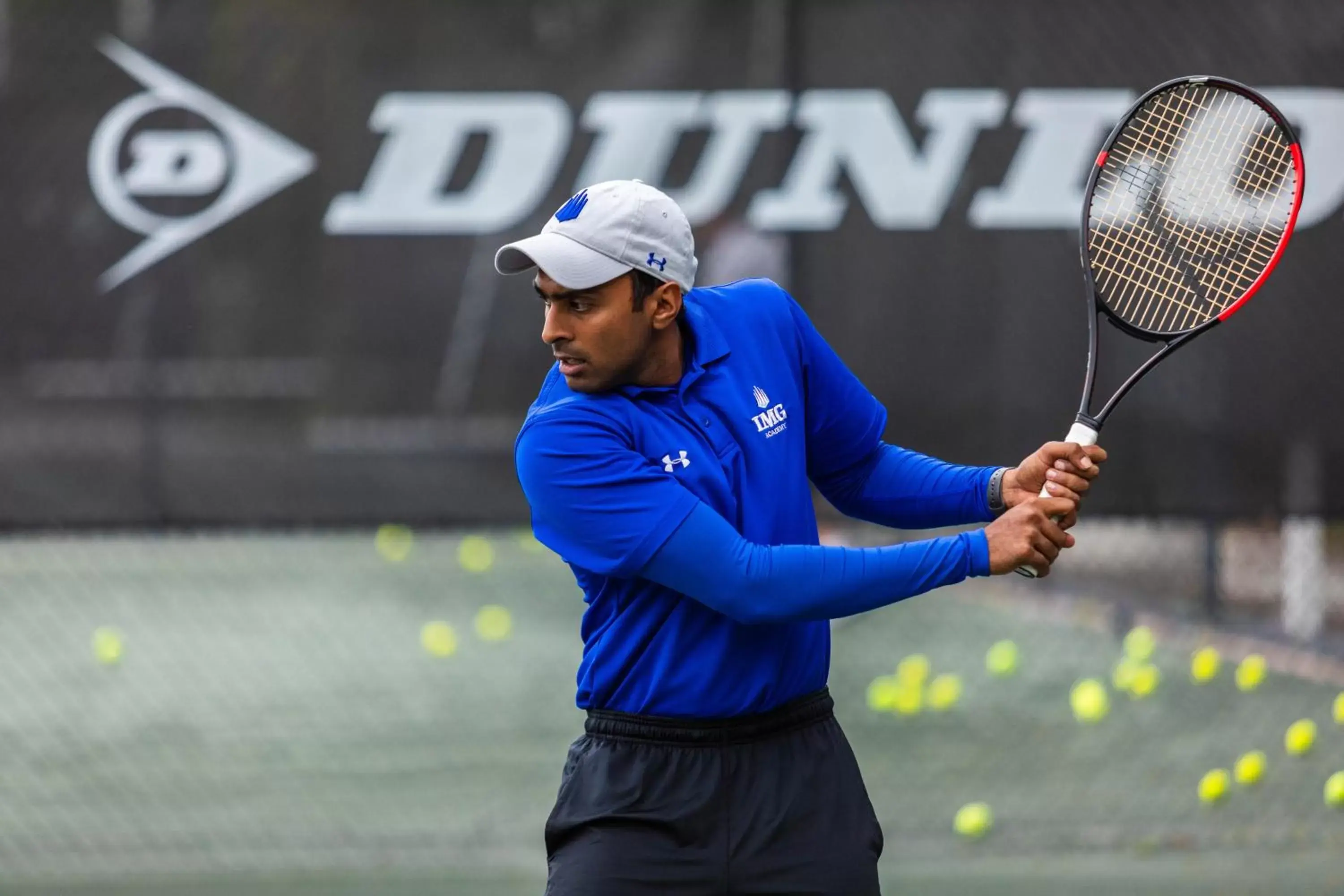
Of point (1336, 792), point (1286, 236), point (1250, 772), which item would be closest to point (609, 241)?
point (1286, 236)

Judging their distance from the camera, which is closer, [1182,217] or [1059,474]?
[1059,474]

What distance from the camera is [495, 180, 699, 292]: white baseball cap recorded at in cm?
209

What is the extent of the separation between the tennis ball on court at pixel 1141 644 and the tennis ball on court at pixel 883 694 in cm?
101

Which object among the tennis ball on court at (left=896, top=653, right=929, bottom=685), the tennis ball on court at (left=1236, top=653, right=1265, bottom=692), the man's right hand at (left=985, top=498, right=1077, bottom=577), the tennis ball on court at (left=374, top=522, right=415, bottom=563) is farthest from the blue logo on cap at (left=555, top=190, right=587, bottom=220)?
the tennis ball on court at (left=374, top=522, right=415, bottom=563)

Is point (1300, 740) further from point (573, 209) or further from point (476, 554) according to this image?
point (476, 554)

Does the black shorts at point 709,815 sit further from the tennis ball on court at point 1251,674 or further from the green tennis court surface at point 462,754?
the tennis ball on court at point 1251,674

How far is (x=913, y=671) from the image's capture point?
590 centimetres

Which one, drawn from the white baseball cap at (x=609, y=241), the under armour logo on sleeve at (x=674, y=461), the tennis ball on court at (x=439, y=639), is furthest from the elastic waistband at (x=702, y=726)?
the tennis ball on court at (x=439, y=639)

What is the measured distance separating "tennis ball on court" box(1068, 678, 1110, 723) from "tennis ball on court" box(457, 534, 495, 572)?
3908 mm

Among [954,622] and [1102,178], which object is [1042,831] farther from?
[954,622]

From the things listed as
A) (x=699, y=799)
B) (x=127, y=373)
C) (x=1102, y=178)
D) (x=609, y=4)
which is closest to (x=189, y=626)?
(x=127, y=373)

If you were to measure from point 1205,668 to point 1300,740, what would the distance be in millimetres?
1225

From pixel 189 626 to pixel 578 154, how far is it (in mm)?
4425

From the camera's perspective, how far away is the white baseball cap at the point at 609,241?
2086mm
